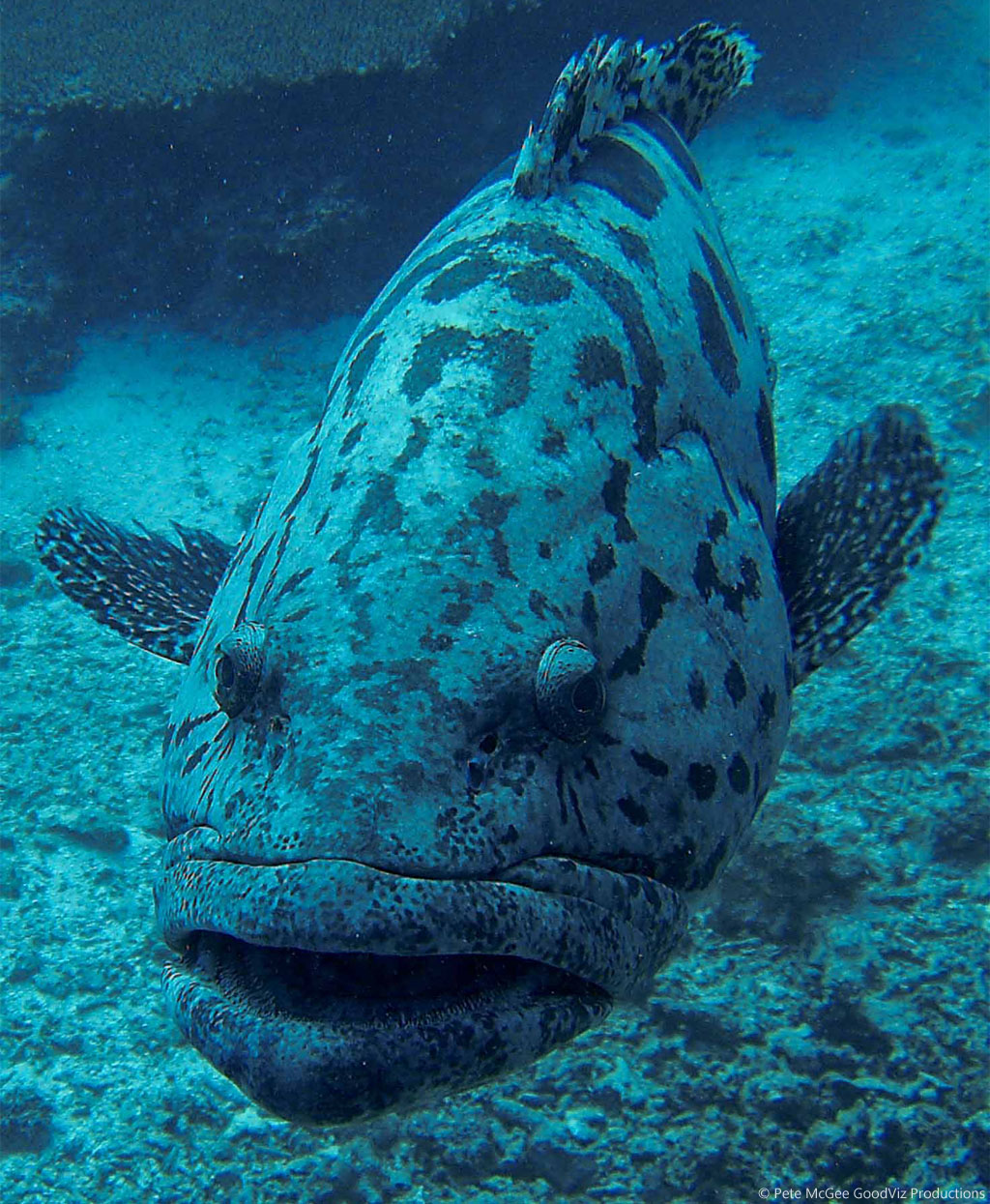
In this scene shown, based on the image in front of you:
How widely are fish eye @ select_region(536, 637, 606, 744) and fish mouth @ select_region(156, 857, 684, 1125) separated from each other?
0.31 metres

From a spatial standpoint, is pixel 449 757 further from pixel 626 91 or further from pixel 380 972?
pixel 626 91

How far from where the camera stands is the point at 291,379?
8320mm

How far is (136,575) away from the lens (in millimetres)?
3668

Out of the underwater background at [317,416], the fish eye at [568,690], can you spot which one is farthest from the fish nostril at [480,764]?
the underwater background at [317,416]

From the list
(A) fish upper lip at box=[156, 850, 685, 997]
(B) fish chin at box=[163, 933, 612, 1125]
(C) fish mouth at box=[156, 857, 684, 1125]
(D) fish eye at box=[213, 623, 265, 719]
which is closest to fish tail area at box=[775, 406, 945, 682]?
(A) fish upper lip at box=[156, 850, 685, 997]

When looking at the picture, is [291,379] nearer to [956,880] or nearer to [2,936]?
[2,936]

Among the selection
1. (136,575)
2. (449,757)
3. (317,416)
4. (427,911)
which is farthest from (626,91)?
(317,416)

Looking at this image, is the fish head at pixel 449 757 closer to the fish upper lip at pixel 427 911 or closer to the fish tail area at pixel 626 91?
the fish upper lip at pixel 427 911

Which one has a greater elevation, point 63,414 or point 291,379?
point 291,379

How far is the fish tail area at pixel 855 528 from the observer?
305cm

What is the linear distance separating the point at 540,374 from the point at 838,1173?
255cm

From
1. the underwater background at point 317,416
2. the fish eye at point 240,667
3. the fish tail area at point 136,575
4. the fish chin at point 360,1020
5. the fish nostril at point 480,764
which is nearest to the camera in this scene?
the fish chin at point 360,1020

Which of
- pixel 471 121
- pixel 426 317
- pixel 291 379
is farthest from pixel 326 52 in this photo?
pixel 426 317

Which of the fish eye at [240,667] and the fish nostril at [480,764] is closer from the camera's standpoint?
the fish nostril at [480,764]
